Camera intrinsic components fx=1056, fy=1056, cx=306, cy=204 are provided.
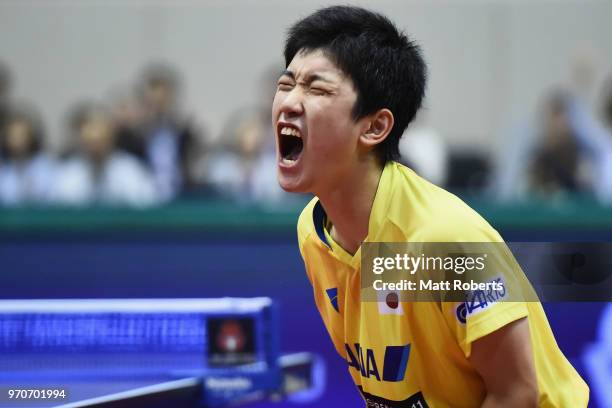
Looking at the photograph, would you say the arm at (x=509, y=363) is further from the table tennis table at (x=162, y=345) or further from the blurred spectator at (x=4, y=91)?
the blurred spectator at (x=4, y=91)

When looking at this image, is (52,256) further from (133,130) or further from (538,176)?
(538,176)

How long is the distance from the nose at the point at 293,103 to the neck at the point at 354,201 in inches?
9.5

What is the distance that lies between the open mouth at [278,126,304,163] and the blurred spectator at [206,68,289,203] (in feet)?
10.9

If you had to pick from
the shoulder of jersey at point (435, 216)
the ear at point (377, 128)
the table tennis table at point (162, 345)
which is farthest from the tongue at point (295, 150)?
the table tennis table at point (162, 345)

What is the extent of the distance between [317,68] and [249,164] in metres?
4.21

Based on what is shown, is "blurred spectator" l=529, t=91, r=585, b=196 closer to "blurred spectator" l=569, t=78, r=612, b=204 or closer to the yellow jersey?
"blurred spectator" l=569, t=78, r=612, b=204

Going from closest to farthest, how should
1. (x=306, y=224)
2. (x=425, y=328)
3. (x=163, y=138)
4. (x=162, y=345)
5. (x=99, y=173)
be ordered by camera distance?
(x=425, y=328) < (x=306, y=224) < (x=162, y=345) < (x=99, y=173) < (x=163, y=138)

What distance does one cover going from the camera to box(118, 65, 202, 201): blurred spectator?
7499mm

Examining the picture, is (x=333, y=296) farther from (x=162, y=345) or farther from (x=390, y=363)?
(x=162, y=345)

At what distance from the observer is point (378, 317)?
2.97 meters

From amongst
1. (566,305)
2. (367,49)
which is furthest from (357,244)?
(566,305)

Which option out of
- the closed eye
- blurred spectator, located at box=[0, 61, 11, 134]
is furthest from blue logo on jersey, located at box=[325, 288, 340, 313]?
blurred spectator, located at box=[0, 61, 11, 134]

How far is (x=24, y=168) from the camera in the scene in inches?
290

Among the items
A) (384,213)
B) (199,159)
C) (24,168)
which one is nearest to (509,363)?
(384,213)
